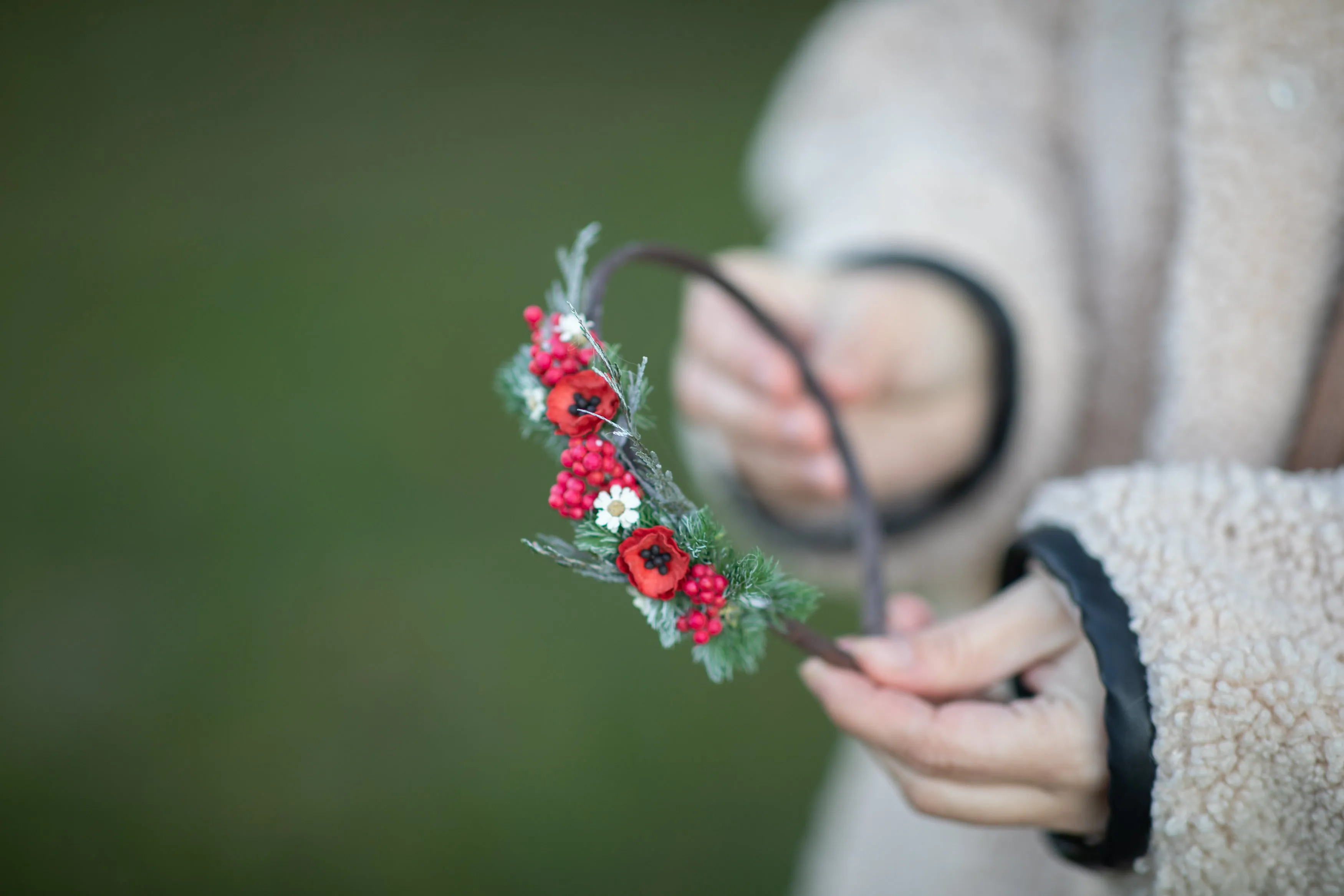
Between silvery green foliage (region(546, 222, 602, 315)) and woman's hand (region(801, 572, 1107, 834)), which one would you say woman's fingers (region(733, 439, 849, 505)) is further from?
silvery green foliage (region(546, 222, 602, 315))

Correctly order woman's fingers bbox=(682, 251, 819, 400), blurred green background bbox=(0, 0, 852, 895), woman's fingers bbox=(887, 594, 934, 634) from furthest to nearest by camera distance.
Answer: blurred green background bbox=(0, 0, 852, 895) < woman's fingers bbox=(682, 251, 819, 400) < woman's fingers bbox=(887, 594, 934, 634)

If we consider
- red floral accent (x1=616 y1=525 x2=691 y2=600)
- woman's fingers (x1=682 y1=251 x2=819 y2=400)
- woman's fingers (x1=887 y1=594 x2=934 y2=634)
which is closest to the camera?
red floral accent (x1=616 y1=525 x2=691 y2=600)

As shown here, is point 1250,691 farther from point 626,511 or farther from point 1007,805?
point 626,511

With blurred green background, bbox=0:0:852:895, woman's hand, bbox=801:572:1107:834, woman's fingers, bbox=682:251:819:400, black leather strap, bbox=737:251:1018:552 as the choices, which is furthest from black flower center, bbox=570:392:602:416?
blurred green background, bbox=0:0:852:895

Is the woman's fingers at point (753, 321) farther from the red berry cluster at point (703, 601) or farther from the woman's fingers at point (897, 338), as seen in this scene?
the red berry cluster at point (703, 601)

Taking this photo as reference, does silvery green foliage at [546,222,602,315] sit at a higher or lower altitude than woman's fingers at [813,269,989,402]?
lower
